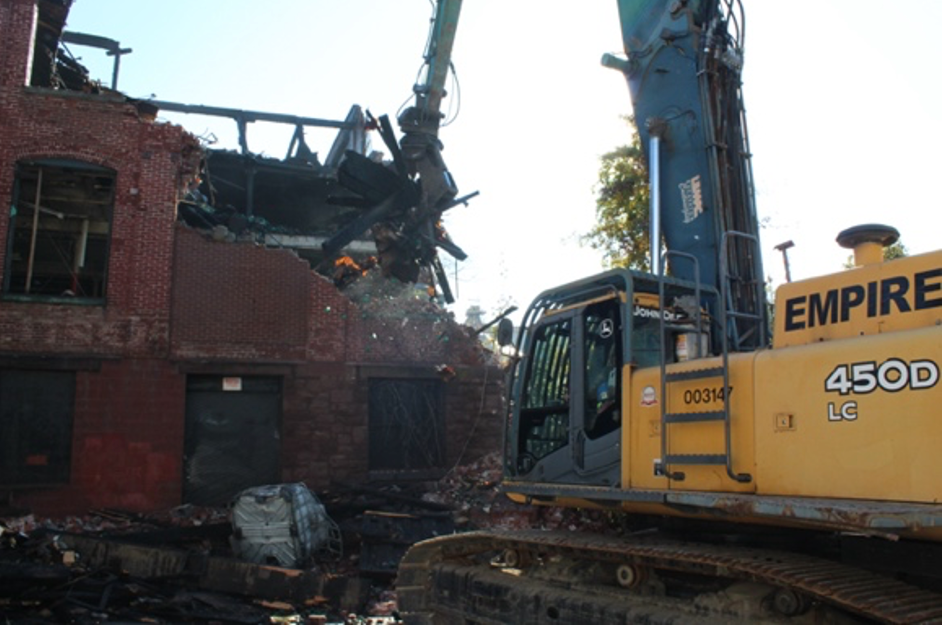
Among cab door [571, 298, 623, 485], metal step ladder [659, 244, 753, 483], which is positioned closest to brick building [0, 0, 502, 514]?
cab door [571, 298, 623, 485]

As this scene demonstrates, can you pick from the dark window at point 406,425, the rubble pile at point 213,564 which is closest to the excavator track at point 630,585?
the rubble pile at point 213,564

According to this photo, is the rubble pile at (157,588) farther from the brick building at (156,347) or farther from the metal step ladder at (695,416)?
the metal step ladder at (695,416)

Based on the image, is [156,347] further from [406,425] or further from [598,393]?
[598,393]

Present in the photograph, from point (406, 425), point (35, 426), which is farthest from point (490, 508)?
point (35, 426)

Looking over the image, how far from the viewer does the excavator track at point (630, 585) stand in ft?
14.7

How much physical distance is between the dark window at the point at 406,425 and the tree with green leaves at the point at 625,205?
582 cm

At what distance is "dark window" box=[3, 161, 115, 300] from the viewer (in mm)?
14797

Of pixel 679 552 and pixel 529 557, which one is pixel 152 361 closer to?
pixel 529 557

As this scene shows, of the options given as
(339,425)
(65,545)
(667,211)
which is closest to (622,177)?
(339,425)

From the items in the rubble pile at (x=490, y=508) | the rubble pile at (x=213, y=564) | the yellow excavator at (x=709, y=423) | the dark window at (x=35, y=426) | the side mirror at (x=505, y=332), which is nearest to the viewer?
the yellow excavator at (x=709, y=423)

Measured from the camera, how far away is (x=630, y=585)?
221 inches

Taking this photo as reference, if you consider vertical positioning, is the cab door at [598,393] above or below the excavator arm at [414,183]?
below

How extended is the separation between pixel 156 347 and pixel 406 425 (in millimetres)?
4854

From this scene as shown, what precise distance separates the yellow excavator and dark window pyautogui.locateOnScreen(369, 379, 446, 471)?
8.74m
